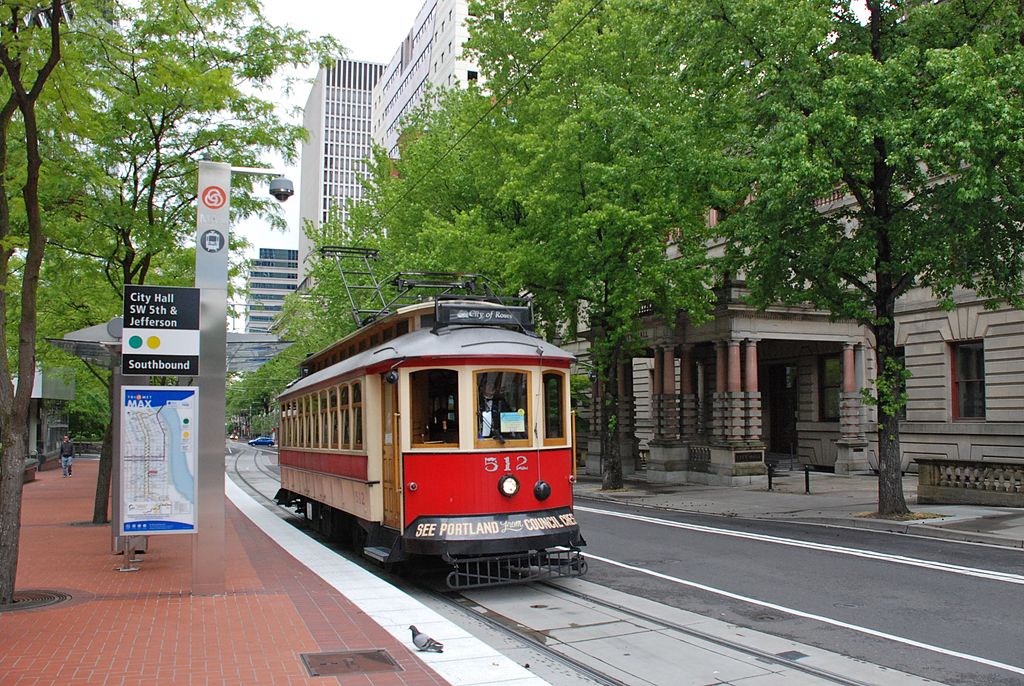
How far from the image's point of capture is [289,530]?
56.7ft

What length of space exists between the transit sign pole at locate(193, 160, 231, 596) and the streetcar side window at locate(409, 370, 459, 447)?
232 cm

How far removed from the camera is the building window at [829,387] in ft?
112

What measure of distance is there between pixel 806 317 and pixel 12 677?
28483 millimetres

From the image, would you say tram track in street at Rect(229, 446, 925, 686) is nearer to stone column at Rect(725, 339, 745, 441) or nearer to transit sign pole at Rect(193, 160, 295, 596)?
transit sign pole at Rect(193, 160, 295, 596)

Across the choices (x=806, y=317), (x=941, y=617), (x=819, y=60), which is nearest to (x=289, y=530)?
(x=941, y=617)

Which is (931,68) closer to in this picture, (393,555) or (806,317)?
(393,555)

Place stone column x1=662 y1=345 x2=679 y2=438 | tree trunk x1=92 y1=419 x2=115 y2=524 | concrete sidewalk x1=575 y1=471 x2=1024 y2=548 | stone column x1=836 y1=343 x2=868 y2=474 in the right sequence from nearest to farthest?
concrete sidewalk x1=575 y1=471 x2=1024 y2=548 → tree trunk x1=92 y1=419 x2=115 y2=524 → stone column x1=836 y1=343 x2=868 y2=474 → stone column x1=662 y1=345 x2=679 y2=438

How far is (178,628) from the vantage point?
27.0 ft

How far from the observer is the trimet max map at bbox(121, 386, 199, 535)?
1041 cm

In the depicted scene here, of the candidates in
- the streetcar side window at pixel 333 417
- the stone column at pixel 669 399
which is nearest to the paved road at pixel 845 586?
the streetcar side window at pixel 333 417

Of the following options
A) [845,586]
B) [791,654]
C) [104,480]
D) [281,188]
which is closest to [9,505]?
[281,188]

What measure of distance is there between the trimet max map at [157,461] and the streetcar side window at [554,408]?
14.2ft

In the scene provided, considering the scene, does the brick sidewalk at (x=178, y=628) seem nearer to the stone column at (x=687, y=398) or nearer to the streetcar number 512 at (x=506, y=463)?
the streetcar number 512 at (x=506, y=463)

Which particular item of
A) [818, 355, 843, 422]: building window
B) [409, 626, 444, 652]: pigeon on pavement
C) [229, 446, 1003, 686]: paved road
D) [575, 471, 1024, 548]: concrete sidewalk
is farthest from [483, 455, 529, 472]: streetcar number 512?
[818, 355, 843, 422]: building window
